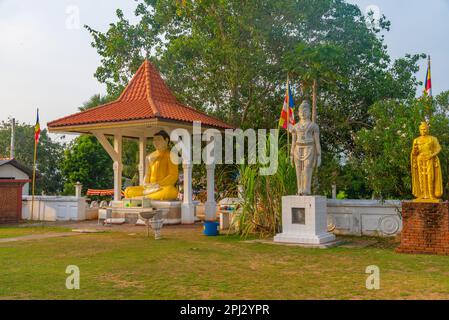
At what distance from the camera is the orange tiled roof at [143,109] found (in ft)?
49.6

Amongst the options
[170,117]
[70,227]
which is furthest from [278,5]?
[70,227]

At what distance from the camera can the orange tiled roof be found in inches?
595

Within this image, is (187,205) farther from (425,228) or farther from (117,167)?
(425,228)

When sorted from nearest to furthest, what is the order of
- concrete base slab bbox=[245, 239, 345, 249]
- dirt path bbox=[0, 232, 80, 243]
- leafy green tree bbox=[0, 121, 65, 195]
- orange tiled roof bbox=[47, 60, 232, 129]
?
concrete base slab bbox=[245, 239, 345, 249]
dirt path bbox=[0, 232, 80, 243]
orange tiled roof bbox=[47, 60, 232, 129]
leafy green tree bbox=[0, 121, 65, 195]

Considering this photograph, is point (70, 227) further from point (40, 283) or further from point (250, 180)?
point (40, 283)

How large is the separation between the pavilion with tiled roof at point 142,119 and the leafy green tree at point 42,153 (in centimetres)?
1998

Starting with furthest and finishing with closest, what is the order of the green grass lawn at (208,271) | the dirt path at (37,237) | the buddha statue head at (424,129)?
1. the dirt path at (37,237)
2. the buddha statue head at (424,129)
3. the green grass lawn at (208,271)

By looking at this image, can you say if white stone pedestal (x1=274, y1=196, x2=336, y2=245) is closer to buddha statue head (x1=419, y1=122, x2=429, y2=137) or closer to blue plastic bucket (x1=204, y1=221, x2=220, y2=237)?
blue plastic bucket (x1=204, y1=221, x2=220, y2=237)

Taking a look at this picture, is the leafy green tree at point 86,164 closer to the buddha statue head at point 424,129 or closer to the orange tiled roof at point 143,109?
the orange tiled roof at point 143,109

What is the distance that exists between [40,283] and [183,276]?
2.12 metres

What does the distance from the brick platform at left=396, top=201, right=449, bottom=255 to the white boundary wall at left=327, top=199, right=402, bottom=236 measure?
211 cm

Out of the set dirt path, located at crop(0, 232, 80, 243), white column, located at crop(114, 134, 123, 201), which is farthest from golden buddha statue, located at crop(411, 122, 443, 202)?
white column, located at crop(114, 134, 123, 201)

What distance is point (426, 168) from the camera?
10250 mm

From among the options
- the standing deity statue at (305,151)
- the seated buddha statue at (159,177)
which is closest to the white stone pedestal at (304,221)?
the standing deity statue at (305,151)
